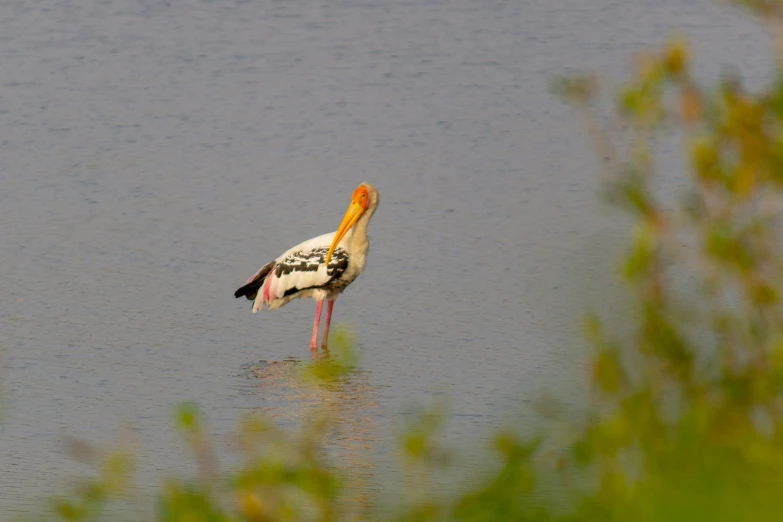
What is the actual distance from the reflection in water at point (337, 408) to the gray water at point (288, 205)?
0.09 ft

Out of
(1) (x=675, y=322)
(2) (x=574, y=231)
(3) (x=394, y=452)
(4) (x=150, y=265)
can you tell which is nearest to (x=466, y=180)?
(2) (x=574, y=231)

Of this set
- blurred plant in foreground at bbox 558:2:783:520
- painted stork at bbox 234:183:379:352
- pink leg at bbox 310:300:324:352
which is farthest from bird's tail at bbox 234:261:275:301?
blurred plant in foreground at bbox 558:2:783:520

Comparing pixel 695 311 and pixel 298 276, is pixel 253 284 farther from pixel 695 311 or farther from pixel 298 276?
pixel 695 311

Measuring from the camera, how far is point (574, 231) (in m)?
11.8

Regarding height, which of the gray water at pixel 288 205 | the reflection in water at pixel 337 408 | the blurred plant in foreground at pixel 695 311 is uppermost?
the blurred plant in foreground at pixel 695 311

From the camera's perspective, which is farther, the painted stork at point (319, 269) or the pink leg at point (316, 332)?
the painted stork at point (319, 269)

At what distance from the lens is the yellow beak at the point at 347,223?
10469 millimetres

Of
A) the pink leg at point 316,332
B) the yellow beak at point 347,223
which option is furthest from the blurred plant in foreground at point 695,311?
the yellow beak at point 347,223

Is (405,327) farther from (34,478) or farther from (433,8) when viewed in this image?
(433,8)

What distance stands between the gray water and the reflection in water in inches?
1.1

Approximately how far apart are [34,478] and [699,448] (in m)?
4.11

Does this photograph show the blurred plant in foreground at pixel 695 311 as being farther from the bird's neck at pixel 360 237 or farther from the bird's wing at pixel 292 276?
the bird's neck at pixel 360 237

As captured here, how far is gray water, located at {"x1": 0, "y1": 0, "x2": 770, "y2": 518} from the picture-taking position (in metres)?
8.00

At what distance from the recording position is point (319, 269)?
10.4 m
